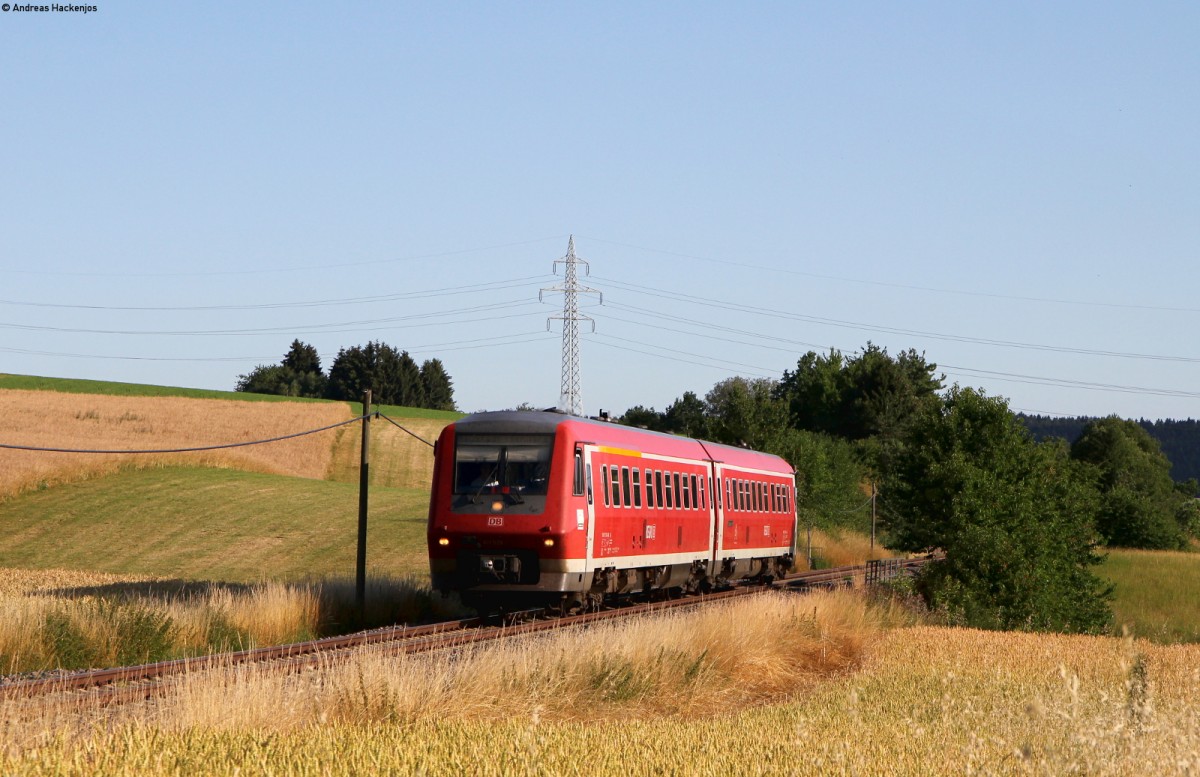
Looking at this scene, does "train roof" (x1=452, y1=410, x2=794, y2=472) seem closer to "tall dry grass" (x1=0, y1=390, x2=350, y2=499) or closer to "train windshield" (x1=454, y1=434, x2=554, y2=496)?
"train windshield" (x1=454, y1=434, x2=554, y2=496)

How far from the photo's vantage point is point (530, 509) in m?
20.7

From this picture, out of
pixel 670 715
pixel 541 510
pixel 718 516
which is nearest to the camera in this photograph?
pixel 670 715

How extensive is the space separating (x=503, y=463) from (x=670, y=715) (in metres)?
9.54

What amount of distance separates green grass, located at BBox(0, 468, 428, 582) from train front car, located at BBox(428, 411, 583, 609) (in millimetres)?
16226

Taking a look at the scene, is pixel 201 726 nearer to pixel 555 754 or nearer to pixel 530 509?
pixel 555 754

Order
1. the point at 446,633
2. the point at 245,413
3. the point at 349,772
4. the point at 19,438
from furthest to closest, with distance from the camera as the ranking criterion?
1. the point at 245,413
2. the point at 19,438
3. the point at 446,633
4. the point at 349,772

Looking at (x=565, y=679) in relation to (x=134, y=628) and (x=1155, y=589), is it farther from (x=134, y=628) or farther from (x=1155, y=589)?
(x=1155, y=589)

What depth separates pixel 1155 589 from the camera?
56.3 meters

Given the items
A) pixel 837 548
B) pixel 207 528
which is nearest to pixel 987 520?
pixel 837 548

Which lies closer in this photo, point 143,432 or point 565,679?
point 565,679

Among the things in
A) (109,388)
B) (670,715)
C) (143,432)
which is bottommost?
(670,715)

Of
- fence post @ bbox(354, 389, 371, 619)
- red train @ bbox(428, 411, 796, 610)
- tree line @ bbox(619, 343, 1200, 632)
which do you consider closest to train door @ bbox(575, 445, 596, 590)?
red train @ bbox(428, 411, 796, 610)

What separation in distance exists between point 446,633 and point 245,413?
6848 centimetres

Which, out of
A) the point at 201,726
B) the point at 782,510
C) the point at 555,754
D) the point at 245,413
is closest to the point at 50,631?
the point at 201,726
